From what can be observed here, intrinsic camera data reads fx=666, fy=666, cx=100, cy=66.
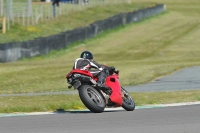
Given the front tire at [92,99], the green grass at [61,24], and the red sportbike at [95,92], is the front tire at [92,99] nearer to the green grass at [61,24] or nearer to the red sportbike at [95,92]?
the red sportbike at [95,92]

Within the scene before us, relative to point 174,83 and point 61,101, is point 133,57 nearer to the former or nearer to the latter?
point 174,83

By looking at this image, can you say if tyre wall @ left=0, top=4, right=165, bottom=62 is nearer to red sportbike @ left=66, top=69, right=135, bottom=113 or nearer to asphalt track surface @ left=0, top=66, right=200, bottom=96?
asphalt track surface @ left=0, top=66, right=200, bottom=96

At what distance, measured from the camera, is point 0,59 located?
30078mm

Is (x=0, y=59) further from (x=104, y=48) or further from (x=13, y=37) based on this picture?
(x=104, y=48)

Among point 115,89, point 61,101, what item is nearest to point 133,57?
point 61,101

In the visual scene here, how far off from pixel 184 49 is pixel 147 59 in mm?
4773

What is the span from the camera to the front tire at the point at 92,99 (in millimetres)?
12375

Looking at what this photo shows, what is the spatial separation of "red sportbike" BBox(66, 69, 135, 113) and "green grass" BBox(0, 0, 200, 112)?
3.64ft

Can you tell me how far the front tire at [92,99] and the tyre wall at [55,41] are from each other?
57.2 ft

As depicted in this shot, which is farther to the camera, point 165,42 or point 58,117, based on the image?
point 165,42

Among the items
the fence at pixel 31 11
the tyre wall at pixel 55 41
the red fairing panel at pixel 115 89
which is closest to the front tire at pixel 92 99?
the red fairing panel at pixel 115 89

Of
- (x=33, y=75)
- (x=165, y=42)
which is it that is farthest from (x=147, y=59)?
(x=33, y=75)

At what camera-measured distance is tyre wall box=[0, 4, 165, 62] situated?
30.7 metres

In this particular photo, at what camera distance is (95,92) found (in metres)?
12.7
